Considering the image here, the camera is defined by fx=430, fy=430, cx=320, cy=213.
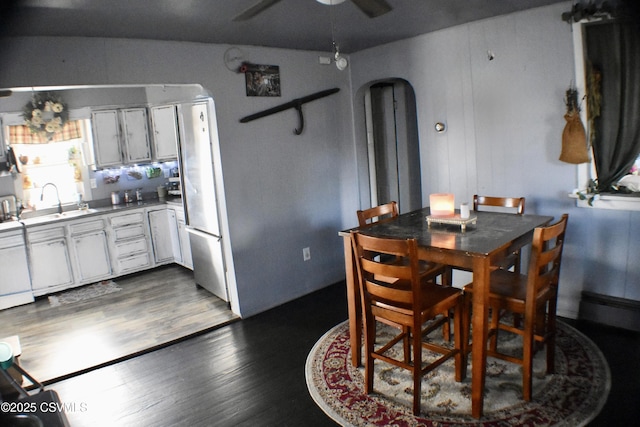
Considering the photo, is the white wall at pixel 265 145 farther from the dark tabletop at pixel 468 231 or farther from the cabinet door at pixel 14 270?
the cabinet door at pixel 14 270

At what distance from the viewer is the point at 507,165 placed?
346cm

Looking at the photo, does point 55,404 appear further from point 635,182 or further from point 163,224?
point 163,224

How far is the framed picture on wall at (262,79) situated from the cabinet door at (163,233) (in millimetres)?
2369

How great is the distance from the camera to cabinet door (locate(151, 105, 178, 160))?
5535 mm

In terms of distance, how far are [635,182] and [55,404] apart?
3.42m

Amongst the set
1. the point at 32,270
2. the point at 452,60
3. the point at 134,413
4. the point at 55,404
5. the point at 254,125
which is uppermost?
the point at 452,60

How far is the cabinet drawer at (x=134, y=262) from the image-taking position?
5320 mm

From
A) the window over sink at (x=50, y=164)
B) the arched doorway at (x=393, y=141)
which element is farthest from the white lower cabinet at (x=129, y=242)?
the arched doorway at (x=393, y=141)

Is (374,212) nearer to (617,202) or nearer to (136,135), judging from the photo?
(617,202)

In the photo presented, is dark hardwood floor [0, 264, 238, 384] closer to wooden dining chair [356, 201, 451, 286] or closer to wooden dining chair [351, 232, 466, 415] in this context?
wooden dining chair [356, 201, 451, 286]

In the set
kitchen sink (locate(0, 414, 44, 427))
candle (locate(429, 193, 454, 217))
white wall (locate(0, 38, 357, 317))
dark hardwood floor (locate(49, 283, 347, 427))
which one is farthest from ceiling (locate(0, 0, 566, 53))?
dark hardwood floor (locate(49, 283, 347, 427))

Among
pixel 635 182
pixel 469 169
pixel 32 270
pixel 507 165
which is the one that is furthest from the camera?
pixel 32 270

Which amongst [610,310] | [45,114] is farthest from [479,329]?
[45,114]

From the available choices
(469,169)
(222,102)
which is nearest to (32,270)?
(222,102)
